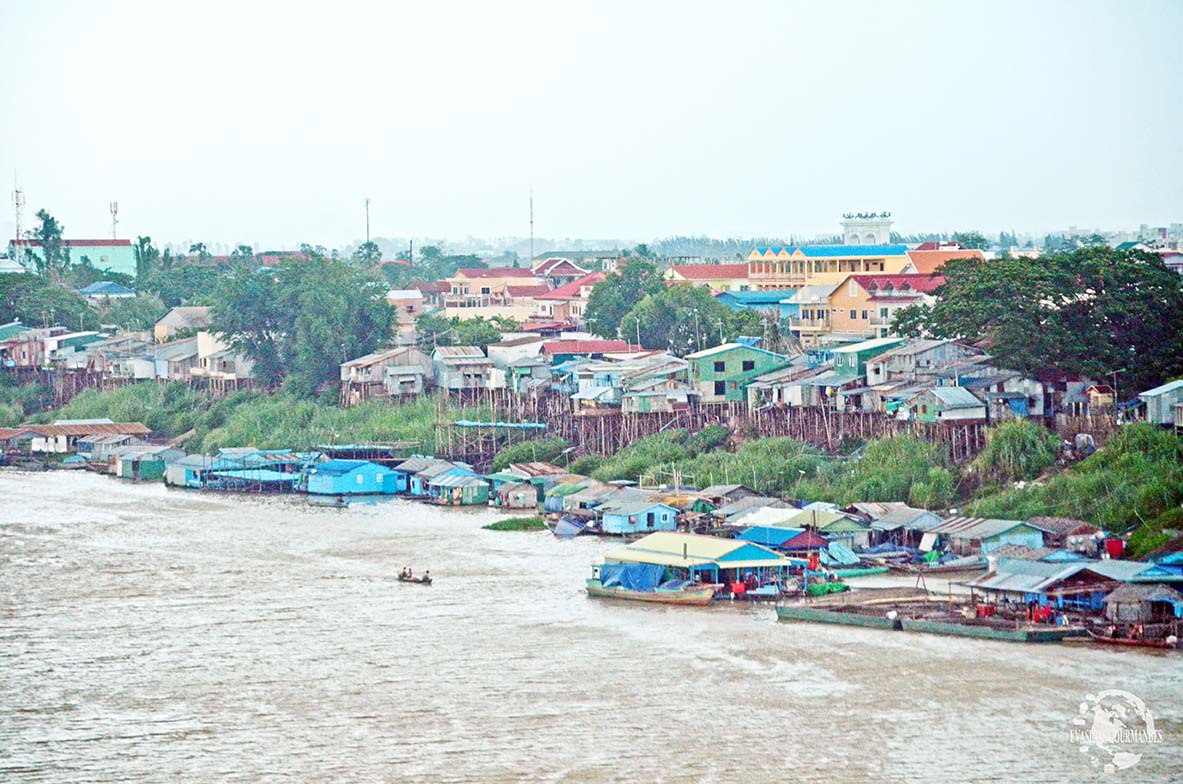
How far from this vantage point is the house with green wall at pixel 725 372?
105 feet

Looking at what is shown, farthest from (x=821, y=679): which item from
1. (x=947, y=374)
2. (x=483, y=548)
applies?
(x=947, y=374)

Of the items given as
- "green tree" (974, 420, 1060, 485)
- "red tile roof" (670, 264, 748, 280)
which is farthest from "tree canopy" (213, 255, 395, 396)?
"green tree" (974, 420, 1060, 485)

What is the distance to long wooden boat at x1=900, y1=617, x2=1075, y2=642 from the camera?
705 inches

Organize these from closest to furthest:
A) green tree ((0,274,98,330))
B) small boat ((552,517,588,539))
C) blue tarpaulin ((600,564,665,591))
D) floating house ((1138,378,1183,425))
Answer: blue tarpaulin ((600,564,665,591)), floating house ((1138,378,1183,425)), small boat ((552,517,588,539)), green tree ((0,274,98,330))

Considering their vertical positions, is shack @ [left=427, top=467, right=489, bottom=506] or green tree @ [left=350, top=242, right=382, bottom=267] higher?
green tree @ [left=350, top=242, right=382, bottom=267]

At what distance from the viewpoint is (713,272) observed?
52.5 meters

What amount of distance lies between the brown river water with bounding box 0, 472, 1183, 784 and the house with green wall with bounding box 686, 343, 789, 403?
880 centimetres

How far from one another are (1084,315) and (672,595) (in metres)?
10.9

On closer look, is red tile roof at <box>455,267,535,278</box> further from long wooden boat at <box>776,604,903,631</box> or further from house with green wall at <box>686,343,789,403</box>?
long wooden boat at <box>776,604,903,631</box>

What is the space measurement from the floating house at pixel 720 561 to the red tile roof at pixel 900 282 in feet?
59.0

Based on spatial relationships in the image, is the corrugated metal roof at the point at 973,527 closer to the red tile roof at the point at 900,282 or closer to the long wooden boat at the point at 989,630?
the long wooden boat at the point at 989,630

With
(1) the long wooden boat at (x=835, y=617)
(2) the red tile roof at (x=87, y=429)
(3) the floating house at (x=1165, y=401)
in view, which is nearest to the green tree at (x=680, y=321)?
(2) the red tile roof at (x=87, y=429)

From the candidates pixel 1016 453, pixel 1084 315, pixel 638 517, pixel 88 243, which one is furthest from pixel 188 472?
pixel 88 243

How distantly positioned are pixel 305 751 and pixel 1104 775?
6925 mm
